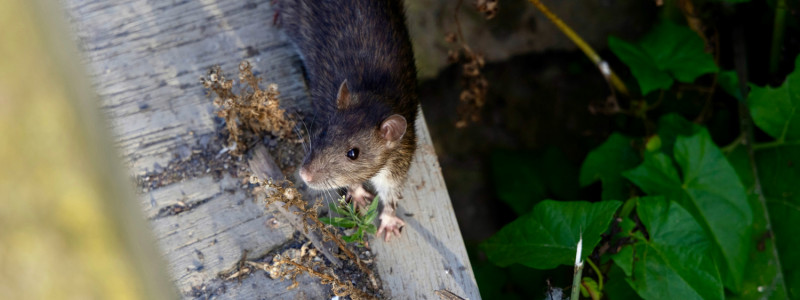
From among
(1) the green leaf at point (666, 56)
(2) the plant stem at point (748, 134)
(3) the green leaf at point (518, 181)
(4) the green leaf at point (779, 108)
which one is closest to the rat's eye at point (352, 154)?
(1) the green leaf at point (666, 56)

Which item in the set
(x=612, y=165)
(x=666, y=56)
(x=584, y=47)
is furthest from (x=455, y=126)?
(x=666, y=56)

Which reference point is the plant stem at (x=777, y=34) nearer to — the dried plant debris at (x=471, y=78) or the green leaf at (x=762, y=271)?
the green leaf at (x=762, y=271)

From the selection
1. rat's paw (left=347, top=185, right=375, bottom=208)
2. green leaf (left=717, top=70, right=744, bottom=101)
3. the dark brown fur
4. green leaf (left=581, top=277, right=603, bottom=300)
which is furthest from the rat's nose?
green leaf (left=717, top=70, right=744, bottom=101)

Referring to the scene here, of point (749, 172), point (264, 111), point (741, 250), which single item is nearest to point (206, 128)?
point (264, 111)

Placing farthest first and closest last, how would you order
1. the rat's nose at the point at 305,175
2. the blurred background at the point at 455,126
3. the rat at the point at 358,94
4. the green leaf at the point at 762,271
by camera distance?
Answer: the blurred background at the point at 455,126 → the green leaf at the point at 762,271 → the rat at the point at 358,94 → the rat's nose at the point at 305,175

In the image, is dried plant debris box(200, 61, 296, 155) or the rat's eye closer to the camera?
dried plant debris box(200, 61, 296, 155)

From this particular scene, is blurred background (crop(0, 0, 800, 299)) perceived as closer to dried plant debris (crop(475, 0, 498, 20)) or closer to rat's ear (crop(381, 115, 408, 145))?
dried plant debris (crop(475, 0, 498, 20))
